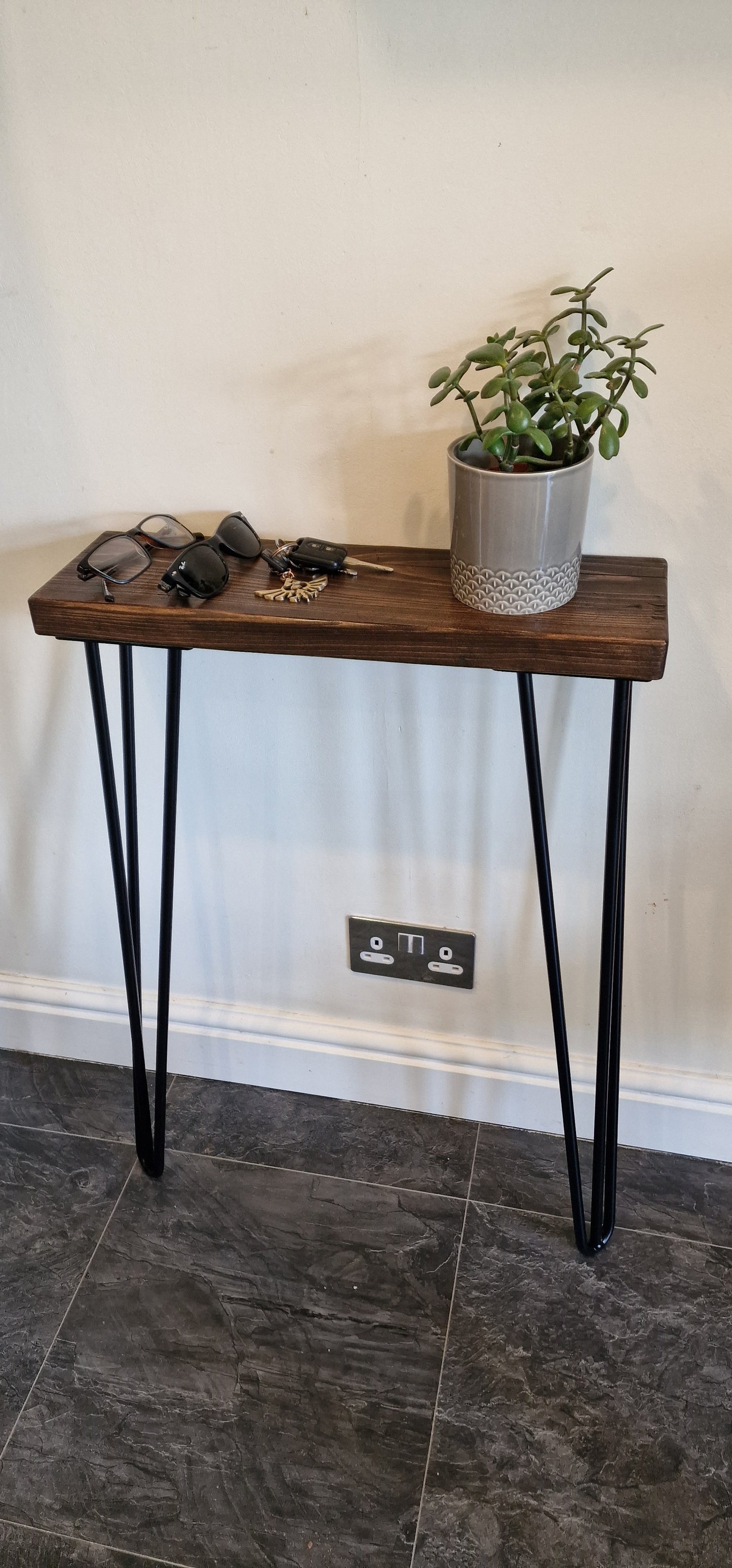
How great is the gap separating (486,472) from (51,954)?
97 centimetres

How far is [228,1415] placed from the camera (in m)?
1.20

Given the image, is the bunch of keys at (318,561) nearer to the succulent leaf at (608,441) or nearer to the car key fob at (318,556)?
the car key fob at (318,556)

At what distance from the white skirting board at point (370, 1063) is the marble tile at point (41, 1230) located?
152mm

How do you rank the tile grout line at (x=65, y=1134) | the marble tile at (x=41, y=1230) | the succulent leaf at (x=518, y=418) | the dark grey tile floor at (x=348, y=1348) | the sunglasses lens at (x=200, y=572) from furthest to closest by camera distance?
the tile grout line at (x=65, y=1134) < the marble tile at (x=41, y=1230) < the dark grey tile floor at (x=348, y=1348) < the sunglasses lens at (x=200, y=572) < the succulent leaf at (x=518, y=418)

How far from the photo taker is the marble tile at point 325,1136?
4.78 ft

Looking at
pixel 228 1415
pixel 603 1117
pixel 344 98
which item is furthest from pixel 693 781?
pixel 228 1415

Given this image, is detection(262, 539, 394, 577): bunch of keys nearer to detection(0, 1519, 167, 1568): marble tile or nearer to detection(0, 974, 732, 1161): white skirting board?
detection(0, 974, 732, 1161): white skirting board

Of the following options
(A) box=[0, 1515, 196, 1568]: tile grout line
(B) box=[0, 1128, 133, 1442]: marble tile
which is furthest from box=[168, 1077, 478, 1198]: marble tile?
(A) box=[0, 1515, 196, 1568]: tile grout line

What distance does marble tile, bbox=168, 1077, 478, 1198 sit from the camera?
1458 millimetres

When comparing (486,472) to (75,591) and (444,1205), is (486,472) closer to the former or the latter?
(75,591)

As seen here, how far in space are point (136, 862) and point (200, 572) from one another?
41 cm

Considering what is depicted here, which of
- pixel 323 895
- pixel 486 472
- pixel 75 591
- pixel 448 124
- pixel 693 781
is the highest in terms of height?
pixel 448 124

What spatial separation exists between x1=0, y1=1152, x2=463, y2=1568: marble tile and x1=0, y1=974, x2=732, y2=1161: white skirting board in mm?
143

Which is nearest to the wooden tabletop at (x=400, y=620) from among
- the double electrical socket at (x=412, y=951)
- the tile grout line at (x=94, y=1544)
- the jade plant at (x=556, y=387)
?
the jade plant at (x=556, y=387)
